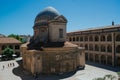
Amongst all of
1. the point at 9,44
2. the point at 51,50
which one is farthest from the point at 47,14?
the point at 9,44

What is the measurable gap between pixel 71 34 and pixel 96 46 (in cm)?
1565

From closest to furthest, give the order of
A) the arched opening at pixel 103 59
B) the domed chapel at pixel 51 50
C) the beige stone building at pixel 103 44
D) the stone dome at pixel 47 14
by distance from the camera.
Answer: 1. the domed chapel at pixel 51 50
2. the stone dome at pixel 47 14
3. the beige stone building at pixel 103 44
4. the arched opening at pixel 103 59

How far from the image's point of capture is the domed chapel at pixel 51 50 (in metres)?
29.3

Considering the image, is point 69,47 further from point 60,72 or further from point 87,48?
point 87,48

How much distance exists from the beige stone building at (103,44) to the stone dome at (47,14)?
14.5m

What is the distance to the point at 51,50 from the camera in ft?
96.6

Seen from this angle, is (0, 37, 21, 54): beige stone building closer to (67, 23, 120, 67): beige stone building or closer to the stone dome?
(67, 23, 120, 67): beige stone building

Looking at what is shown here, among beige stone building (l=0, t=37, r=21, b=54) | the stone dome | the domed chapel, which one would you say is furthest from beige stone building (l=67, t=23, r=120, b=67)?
beige stone building (l=0, t=37, r=21, b=54)

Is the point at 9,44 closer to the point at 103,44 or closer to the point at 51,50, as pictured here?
the point at 51,50

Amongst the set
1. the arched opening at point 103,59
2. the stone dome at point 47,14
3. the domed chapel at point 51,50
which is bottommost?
the arched opening at point 103,59

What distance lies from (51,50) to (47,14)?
10.2 metres

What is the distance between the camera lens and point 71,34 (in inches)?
2319

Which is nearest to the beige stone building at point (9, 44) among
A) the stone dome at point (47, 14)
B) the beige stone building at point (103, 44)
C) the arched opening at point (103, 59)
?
the beige stone building at point (103, 44)

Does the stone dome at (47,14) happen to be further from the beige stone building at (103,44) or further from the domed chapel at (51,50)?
the beige stone building at (103,44)
